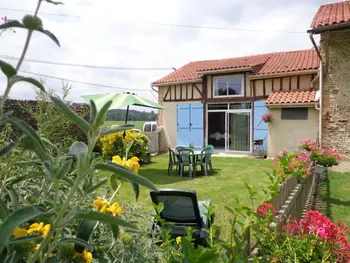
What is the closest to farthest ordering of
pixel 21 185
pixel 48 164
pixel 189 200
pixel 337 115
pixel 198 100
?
1. pixel 48 164
2. pixel 21 185
3. pixel 189 200
4. pixel 337 115
5. pixel 198 100

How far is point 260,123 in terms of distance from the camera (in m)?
15.7

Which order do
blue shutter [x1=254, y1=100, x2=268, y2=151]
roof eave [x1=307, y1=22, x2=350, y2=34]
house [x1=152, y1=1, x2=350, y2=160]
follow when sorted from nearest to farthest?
roof eave [x1=307, y1=22, x2=350, y2=34], house [x1=152, y1=1, x2=350, y2=160], blue shutter [x1=254, y1=100, x2=268, y2=151]

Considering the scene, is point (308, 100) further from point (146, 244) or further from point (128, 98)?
point (146, 244)

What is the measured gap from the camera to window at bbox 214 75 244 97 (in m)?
16.6

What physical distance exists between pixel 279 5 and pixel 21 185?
589 inches

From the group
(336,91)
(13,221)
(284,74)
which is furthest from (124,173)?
(284,74)

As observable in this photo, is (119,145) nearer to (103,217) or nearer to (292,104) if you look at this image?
(292,104)

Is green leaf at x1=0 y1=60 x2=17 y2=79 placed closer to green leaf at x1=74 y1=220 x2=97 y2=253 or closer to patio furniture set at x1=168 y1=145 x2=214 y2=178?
green leaf at x1=74 y1=220 x2=97 y2=253

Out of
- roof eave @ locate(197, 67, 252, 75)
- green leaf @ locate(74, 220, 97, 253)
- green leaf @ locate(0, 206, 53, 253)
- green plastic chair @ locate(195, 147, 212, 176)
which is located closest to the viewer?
green leaf @ locate(0, 206, 53, 253)

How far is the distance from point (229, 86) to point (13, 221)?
1702 cm

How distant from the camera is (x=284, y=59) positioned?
55.1 ft

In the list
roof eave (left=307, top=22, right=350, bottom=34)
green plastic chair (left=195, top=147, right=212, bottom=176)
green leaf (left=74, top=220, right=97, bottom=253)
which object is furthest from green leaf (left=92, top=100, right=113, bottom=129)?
roof eave (left=307, top=22, right=350, bottom=34)

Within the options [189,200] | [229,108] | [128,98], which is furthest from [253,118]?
[189,200]

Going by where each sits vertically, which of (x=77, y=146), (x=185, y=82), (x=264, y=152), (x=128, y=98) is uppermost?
(x=185, y=82)
